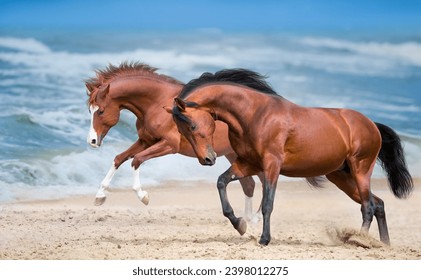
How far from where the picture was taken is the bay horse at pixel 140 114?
9.18 metres

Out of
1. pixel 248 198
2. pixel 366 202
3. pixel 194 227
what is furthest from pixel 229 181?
pixel 194 227

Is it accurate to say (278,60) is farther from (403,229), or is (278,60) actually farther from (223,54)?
(403,229)

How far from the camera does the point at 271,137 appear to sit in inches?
325

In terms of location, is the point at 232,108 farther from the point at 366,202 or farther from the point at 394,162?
the point at 394,162

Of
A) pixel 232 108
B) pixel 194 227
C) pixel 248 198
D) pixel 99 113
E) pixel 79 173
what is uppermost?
pixel 232 108

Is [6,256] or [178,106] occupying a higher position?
[178,106]

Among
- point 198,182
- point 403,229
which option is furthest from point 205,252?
point 198,182

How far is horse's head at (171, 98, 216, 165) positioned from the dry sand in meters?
0.83

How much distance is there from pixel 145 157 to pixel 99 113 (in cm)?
55

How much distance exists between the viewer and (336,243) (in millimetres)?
9094

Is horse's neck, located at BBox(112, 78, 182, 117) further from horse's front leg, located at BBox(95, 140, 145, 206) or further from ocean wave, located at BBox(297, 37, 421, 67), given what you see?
ocean wave, located at BBox(297, 37, 421, 67)

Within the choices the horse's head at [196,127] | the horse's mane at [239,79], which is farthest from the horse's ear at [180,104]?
the horse's mane at [239,79]

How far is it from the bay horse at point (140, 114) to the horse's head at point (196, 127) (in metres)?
1.12

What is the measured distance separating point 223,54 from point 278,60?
2.93 ft
